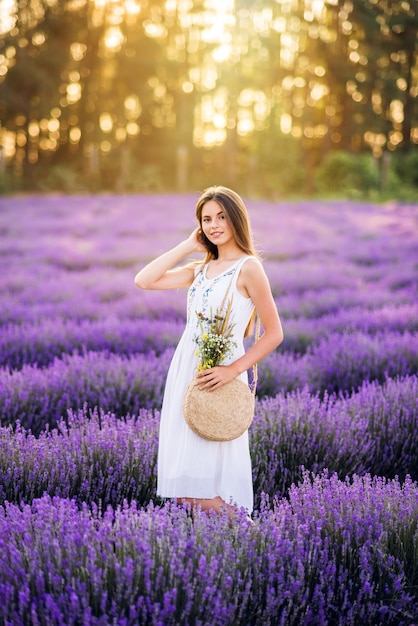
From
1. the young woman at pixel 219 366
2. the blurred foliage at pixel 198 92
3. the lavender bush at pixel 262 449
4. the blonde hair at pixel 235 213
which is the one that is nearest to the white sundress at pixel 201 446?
the young woman at pixel 219 366

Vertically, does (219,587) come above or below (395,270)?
below

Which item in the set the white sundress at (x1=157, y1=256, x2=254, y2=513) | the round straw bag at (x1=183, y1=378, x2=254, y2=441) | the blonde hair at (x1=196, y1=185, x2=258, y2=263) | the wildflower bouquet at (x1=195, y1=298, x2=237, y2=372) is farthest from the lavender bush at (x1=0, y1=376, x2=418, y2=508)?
the blonde hair at (x1=196, y1=185, x2=258, y2=263)

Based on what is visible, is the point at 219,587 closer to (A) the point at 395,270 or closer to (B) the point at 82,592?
(B) the point at 82,592

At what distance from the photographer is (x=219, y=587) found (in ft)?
6.38

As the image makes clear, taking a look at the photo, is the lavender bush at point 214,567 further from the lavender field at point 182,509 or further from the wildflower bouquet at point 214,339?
the wildflower bouquet at point 214,339

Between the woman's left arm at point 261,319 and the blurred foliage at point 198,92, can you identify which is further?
the blurred foliage at point 198,92

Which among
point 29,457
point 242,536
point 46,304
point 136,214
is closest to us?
point 242,536

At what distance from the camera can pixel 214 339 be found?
2.44 meters

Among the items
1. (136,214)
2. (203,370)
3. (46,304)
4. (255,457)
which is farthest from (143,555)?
(136,214)

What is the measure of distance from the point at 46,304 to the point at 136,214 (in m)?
10.3

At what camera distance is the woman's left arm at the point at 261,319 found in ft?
8.11

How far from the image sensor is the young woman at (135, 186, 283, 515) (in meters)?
2.50

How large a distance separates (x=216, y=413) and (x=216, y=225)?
752 mm

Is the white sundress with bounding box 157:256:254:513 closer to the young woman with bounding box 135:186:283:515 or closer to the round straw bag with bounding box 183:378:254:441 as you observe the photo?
the young woman with bounding box 135:186:283:515
